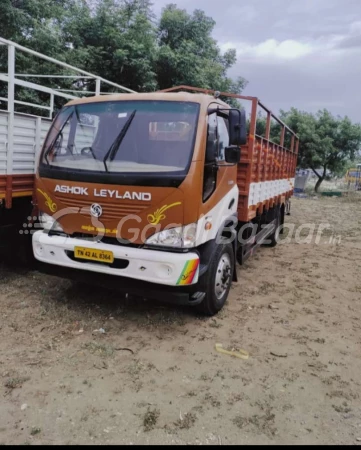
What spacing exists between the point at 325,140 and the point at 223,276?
623 inches

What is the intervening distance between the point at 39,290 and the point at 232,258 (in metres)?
2.22

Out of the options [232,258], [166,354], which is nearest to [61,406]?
[166,354]

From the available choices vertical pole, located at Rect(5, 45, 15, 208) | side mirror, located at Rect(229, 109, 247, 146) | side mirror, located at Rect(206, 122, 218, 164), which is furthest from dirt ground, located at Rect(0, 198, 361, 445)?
side mirror, located at Rect(229, 109, 247, 146)

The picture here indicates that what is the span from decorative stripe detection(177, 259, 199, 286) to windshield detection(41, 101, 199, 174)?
0.77m

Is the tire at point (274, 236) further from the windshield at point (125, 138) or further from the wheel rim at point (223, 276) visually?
the windshield at point (125, 138)

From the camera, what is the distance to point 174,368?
9.45ft

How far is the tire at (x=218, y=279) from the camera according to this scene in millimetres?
3535

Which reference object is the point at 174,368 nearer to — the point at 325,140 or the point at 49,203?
the point at 49,203

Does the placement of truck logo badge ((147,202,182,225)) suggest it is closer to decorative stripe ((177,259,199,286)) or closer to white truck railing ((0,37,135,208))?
decorative stripe ((177,259,199,286))

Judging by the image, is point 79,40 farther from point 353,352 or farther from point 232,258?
point 353,352

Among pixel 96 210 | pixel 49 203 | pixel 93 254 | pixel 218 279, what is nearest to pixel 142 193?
pixel 96 210

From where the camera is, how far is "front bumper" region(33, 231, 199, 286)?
3.05 metres

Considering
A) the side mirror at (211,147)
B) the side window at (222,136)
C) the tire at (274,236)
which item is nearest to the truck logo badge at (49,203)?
the side mirror at (211,147)

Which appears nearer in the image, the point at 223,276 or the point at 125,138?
the point at 125,138
